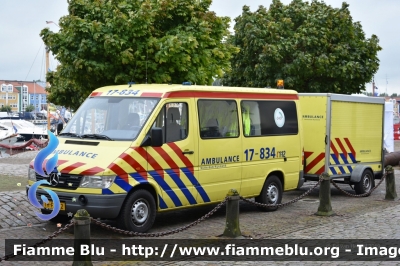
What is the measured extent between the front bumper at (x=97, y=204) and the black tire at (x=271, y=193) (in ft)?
13.3

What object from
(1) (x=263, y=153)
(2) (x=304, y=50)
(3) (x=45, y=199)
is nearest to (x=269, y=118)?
(1) (x=263, y=153)

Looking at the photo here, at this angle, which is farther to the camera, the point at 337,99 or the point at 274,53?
the point at 274,53

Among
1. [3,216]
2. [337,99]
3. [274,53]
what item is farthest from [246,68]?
[3,216]

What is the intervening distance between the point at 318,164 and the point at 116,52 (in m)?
6.26

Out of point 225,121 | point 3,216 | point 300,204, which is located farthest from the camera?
point 300,204

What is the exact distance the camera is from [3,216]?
37.9ft

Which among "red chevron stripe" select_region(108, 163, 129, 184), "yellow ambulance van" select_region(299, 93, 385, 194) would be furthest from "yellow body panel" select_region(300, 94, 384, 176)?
"red chevron stripe" select_region(108, 163, 129, 184)

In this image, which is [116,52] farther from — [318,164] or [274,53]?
[274,53]

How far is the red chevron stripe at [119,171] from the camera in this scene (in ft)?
32.9

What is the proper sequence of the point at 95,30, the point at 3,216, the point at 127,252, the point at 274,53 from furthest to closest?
1. the point at 274,53
2. the point at 95,30
3. the point at 3,216
4. the point at 127,252

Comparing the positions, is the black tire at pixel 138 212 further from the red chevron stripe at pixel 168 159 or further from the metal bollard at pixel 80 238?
the metal bollard at pixel 80 238

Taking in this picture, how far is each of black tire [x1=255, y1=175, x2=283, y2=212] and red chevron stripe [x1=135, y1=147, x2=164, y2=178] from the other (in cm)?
315

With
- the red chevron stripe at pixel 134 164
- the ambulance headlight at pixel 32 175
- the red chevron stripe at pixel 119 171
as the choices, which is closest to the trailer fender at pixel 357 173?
the red chevron stripe at pixel 134 164

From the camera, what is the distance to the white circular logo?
13.6 m
